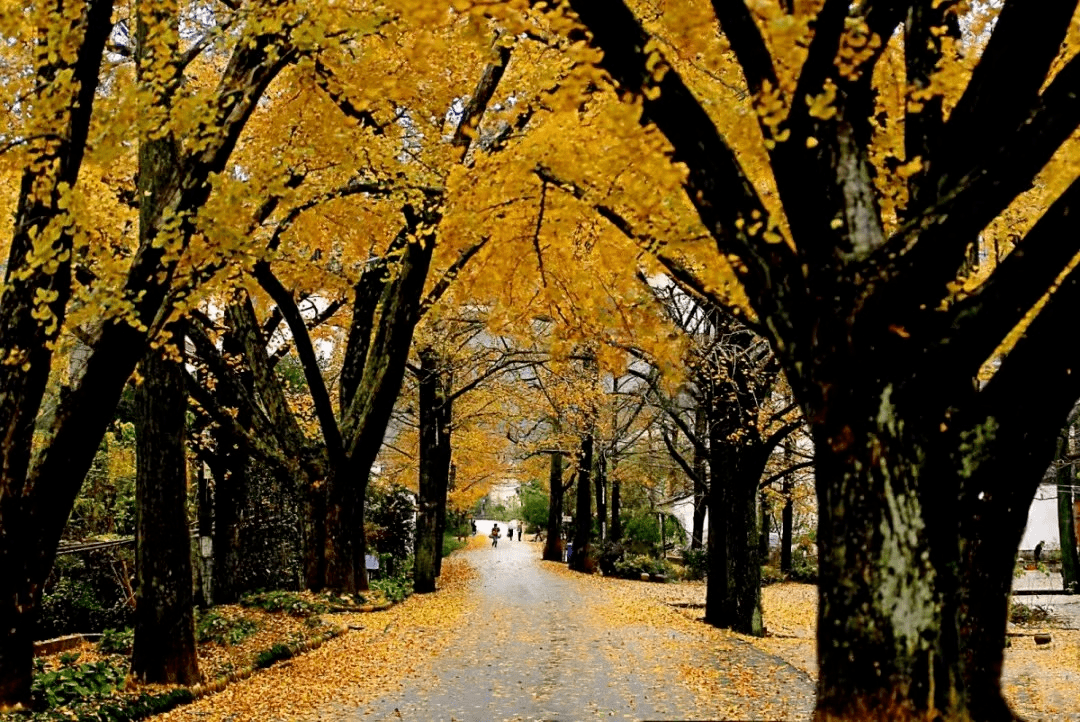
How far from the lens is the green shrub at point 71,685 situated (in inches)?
255

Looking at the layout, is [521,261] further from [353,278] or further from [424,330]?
[424,330]

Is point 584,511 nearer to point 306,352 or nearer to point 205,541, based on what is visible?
point 205,541

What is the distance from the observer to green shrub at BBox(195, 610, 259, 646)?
408 inches

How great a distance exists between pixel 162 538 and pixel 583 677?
14.8ft

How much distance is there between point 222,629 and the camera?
1075cm

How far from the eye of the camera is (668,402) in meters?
15.9

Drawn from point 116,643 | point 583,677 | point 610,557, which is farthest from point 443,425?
point 583,677

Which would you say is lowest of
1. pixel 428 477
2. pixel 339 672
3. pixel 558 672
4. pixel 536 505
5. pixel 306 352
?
pixel 339 672

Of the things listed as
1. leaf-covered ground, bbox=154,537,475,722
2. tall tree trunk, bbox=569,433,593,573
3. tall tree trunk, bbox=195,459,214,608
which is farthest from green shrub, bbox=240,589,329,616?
tall tree trunk, bbox=569,433,593,573

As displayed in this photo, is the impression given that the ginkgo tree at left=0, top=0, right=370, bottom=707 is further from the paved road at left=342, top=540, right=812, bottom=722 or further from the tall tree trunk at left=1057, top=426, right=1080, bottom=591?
the tall tree trunk at left=1057, top=426, right=1080, bottom=591

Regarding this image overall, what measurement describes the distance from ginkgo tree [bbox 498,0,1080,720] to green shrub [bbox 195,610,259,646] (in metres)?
8.52

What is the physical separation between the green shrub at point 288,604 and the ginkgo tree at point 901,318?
10.2 metres

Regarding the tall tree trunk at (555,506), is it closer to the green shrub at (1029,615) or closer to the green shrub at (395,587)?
the green shrub at (395,587)

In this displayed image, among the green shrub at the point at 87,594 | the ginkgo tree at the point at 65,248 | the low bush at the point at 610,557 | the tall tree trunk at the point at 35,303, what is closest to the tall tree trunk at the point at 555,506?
the low bush at the point at 610,557
